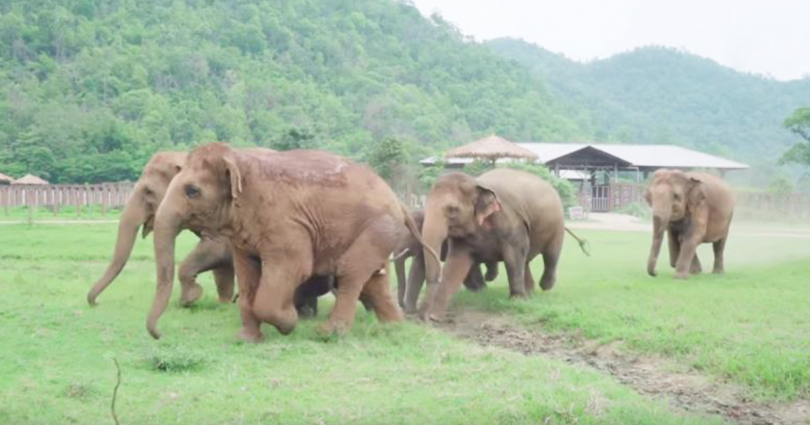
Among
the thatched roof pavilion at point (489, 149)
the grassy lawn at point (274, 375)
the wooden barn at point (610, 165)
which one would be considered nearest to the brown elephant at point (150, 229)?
the grassy lawn at point (274, 375)

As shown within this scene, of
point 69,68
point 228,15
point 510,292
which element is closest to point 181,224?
point 510,292

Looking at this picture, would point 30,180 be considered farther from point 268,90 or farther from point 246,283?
point 246,283

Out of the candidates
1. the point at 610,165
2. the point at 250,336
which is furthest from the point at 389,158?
the point at 610,165

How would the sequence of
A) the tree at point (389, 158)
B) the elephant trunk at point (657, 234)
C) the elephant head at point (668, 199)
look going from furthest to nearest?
the tree at point (389, 158) → the elephant head at point (668, 199) → the elephant trunk at point (657, 234)

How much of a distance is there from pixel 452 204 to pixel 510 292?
1.65 metres

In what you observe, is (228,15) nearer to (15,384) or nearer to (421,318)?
(421,318)

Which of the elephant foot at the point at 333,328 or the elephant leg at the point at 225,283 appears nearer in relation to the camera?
the elephant foot at the point at 333,328

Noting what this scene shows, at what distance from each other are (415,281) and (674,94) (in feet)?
14.9

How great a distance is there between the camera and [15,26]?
56.8 metres

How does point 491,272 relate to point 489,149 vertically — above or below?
below

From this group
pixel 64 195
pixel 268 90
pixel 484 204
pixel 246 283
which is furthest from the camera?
pixel 64 195

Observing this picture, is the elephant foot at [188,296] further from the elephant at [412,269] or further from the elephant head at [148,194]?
the elephant at [412,269]

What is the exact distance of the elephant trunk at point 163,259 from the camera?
8070 millimetres

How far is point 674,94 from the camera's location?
8211mm
